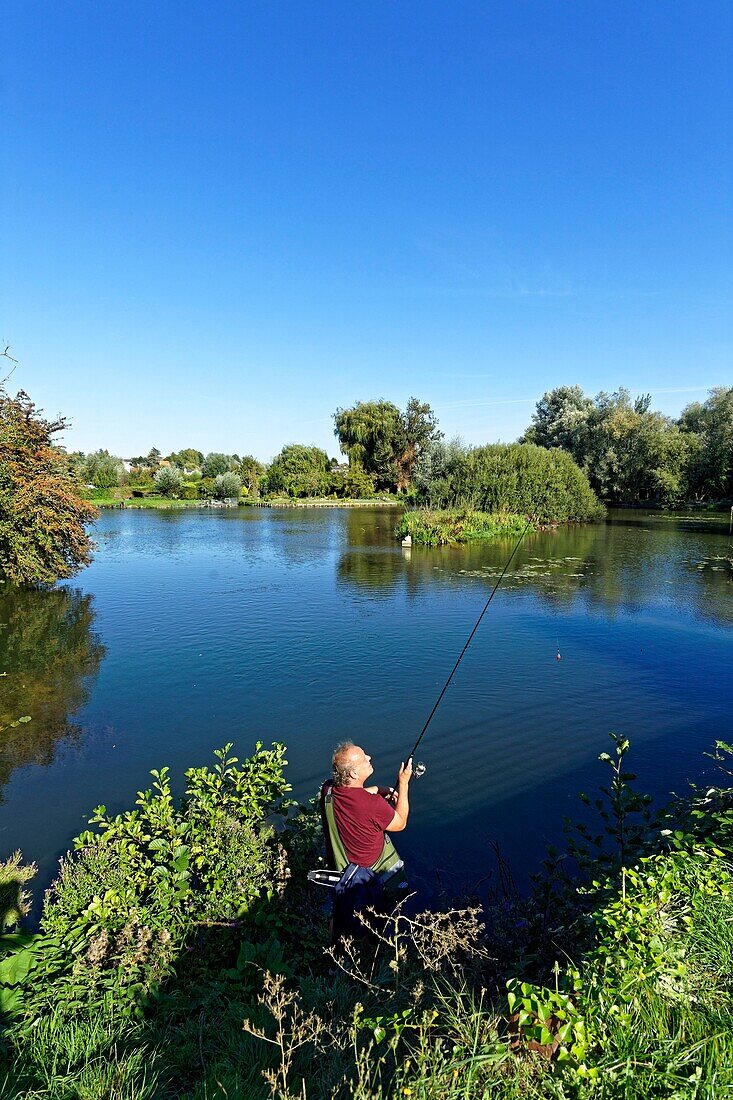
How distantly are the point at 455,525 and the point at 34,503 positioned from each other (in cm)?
2293

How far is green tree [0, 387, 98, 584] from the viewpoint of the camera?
17422mm

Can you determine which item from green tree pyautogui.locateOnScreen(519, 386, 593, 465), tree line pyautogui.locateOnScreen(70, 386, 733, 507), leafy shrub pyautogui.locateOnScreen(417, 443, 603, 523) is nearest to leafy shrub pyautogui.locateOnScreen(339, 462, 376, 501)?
tree line pyautogui.locateOnScreen(70, 386, 733, 507)

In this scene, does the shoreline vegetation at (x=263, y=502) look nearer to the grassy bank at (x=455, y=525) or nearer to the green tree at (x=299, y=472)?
the green tree at (x=299, y=472)

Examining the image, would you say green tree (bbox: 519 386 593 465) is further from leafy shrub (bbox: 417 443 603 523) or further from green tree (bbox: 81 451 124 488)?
green tree (bbox: 81 451 124 488)

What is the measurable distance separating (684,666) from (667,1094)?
1188cm

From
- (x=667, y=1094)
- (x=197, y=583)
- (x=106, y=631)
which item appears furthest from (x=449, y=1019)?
(x=197, y=583)

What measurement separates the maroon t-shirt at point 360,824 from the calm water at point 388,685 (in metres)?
2.34

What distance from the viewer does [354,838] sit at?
3730 mm

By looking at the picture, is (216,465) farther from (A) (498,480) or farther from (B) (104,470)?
(A) (498,480)

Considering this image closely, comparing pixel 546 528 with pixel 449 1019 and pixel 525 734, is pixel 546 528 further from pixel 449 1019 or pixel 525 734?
pixel 449 1019

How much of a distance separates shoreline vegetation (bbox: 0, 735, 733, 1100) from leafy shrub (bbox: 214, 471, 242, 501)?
7356 cm

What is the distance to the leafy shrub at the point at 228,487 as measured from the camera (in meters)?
76.4

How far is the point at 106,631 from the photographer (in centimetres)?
1513

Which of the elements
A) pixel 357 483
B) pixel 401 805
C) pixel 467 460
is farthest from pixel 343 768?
pixel 357 483
